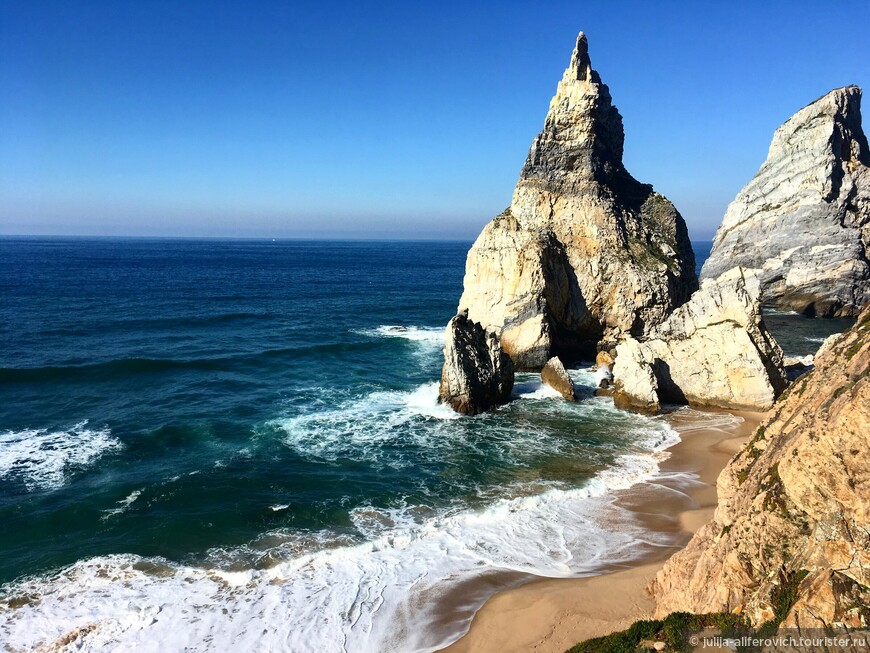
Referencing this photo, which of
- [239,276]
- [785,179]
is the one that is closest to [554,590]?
[785,179]

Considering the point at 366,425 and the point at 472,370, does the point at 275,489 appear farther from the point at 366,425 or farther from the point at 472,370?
the point at 472,370

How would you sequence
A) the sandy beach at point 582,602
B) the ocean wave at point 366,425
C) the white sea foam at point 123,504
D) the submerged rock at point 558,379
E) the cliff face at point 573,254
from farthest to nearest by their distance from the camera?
the cliff face at point 573,254 → the submerged rock at point 558,379 → the ocean wave at point 366,425 → the white sea foam at point 123,504 → the sandy beach at point 582,602

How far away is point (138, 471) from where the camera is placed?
21.3 meters

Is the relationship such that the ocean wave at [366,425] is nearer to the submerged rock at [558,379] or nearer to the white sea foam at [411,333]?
the submerged rock at [558,379]

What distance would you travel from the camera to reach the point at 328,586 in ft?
47.3

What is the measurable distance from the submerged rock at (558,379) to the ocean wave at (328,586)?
38.1ft

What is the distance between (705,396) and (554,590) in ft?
60.8

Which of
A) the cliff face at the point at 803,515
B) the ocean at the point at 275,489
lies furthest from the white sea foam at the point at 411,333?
the cliff face at the point at 803,515

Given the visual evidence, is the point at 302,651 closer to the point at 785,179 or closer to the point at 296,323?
the point at 296,323

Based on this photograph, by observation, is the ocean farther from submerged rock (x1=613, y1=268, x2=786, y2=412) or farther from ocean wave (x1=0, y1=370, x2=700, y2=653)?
submerged rock (x1=613, y1=268, x2=786, y2=412)

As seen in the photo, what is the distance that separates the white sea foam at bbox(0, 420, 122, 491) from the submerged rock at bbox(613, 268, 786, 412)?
84.9 ft

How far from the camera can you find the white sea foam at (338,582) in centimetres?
1269

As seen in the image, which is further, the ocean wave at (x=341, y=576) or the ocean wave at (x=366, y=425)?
the ocean wave at (x=366, y=425)

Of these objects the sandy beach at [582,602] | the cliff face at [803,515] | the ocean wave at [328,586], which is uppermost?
the cliff face at [803,515]
